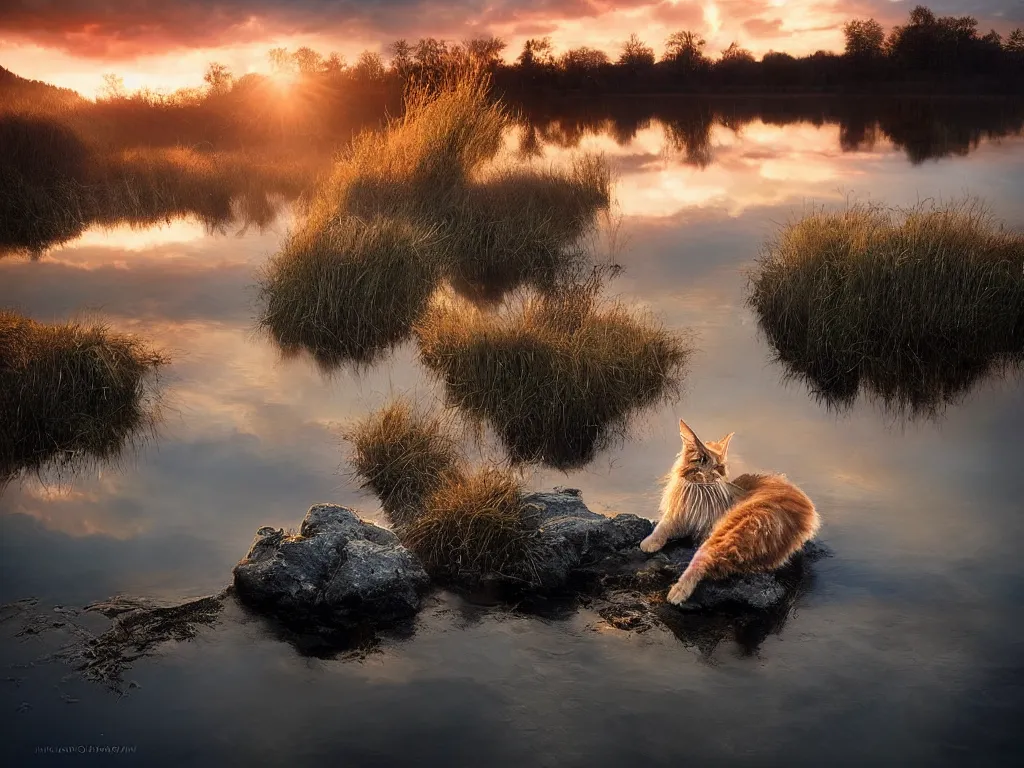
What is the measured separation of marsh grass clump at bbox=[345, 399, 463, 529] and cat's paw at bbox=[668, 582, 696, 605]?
5.64 feet

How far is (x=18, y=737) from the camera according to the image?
399 centimetres

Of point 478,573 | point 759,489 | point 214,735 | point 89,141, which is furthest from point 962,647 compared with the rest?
point 89,141

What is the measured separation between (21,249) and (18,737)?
1166 centimetres

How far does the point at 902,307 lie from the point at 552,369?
4114 millimetres

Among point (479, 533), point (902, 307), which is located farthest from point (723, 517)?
point (902, 307)

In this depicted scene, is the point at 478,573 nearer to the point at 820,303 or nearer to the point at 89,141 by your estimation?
the point at 820,303

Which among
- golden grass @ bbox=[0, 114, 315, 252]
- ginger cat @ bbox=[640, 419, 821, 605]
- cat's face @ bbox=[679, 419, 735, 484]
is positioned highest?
golden grass @ bbox=[0, 114, 315, 252]

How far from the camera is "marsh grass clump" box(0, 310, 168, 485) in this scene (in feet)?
23.4

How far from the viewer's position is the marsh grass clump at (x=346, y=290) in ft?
33.0

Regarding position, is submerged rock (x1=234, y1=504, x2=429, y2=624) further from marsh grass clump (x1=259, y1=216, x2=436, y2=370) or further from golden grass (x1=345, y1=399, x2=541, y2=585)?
marsh grass clump (x1=259, y1=216, x2=436, y2=370)

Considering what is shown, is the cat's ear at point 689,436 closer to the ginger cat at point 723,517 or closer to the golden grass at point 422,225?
the ginger cat at point 723,517

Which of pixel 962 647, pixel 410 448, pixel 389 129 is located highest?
pixel 389 129

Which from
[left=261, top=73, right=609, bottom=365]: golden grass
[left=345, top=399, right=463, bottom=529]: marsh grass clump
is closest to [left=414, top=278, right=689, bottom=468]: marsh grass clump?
[left=345, top=399, right=463, bottom=529]: marsh grass clump

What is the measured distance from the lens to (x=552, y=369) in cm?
803
